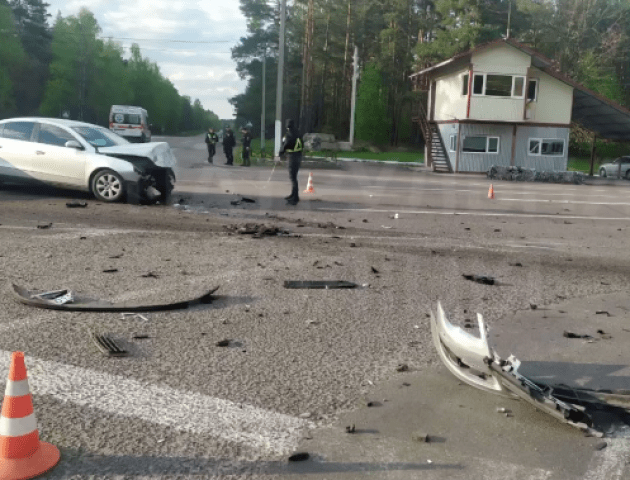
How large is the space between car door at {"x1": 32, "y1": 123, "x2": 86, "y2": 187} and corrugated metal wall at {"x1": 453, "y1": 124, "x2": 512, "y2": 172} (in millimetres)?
28025

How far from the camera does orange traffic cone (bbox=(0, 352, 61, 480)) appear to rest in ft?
9.89

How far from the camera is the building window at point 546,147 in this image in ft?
128

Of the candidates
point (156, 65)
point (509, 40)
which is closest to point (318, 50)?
point (509, 40)

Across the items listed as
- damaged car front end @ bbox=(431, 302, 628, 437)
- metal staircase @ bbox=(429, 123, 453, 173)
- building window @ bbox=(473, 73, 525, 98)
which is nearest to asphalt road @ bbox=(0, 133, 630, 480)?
damaged car front end @ bbox=(431, 302, 628, 437)

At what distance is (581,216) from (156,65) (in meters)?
159

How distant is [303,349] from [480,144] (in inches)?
1397

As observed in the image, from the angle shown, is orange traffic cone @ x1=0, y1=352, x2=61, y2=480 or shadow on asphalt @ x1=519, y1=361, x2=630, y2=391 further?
shadow on asphalt @ x1=519, y1=361, x2=630, y2=391

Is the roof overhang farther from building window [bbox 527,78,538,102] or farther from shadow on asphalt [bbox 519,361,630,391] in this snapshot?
shadow on asphalt [bbox 519,361,630,391]

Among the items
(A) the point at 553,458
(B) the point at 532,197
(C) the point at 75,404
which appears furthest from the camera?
(B) the point at 532,197

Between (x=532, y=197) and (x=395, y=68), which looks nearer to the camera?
(x=532, y=197)

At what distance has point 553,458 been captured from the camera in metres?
3.40

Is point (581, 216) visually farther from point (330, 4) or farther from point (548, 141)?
point (330, 4)

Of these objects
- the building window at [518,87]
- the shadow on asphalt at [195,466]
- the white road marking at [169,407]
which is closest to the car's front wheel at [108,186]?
the white road marking at [169,407]

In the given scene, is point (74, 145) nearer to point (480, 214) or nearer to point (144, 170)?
point (144, 170)
